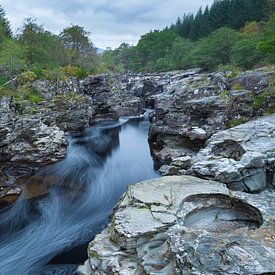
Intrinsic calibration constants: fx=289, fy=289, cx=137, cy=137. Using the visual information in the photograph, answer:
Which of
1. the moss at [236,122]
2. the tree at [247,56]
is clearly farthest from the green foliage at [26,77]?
the tree at [247,56]

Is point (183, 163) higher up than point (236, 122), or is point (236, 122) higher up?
point (236, 122)

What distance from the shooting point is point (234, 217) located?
27.3 ft

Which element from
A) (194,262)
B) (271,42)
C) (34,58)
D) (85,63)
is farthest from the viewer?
(85,63)

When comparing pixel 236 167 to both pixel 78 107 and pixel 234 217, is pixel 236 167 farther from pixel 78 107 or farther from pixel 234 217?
pixel 78 107

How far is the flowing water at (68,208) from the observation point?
36.0 feet

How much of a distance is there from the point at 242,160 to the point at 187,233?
4.71 metres

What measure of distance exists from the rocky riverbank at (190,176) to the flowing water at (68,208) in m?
1.31

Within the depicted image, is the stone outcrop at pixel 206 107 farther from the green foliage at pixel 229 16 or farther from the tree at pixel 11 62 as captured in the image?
the green foliage at pixel 229 16

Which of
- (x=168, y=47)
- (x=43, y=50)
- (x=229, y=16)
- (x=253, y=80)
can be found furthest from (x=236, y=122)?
(x=168, y=47)

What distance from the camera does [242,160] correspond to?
34.1 feet

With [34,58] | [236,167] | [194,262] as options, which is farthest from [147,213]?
[34,58]

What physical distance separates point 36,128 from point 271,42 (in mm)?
17053

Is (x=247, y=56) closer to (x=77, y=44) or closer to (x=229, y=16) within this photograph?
(x=77, y=44)

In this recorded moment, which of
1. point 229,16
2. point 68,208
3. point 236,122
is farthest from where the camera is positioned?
point 229,16
